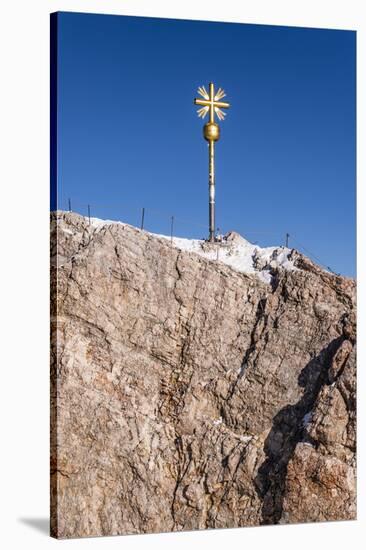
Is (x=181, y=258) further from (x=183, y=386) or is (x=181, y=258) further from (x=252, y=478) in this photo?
(x=252, y=478)

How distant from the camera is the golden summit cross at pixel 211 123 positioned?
18266mm

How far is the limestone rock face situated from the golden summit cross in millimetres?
734

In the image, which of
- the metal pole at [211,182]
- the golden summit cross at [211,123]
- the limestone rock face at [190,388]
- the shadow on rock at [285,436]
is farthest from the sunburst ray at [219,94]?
the shadow on rock at [285,436]

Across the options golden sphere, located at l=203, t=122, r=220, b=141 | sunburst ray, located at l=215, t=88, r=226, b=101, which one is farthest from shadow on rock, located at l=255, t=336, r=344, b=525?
sunburst ray, located at l=215, t=88, r=226, b=101

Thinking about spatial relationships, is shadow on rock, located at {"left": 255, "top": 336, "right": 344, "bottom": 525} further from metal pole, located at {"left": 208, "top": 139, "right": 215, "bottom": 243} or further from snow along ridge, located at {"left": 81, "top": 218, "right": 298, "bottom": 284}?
metal pole, located at {"left": 208, "top": 139, "right": 215, "bottom": 243}

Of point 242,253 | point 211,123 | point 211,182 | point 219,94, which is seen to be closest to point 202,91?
point 219,94

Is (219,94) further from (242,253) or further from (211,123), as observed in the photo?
(242,253)

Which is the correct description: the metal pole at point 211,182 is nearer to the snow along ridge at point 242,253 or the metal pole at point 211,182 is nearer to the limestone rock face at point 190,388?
the snow along ridge at point 242,253

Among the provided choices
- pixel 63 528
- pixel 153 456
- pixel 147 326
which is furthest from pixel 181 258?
pixel 63 528

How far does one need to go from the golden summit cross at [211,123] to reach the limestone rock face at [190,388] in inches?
28.9

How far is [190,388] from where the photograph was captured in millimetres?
18406

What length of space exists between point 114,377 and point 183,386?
107cm

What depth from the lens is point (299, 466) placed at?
18.4 meters

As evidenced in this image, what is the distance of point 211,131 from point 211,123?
0.11 m
